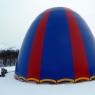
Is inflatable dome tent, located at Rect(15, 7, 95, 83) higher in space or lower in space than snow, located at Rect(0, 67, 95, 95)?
higher

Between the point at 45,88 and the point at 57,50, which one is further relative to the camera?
the point at 57,50

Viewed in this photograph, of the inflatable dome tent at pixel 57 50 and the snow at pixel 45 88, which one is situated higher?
the inflatable dome tent at pixel 57 50

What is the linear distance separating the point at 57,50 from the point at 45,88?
7.05 ft

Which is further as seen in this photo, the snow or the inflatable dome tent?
the inflatable dome tent

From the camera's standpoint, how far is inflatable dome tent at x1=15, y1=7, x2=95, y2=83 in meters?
12.8

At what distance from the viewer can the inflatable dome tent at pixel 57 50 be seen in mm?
12771

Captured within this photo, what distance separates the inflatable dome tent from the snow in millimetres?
496

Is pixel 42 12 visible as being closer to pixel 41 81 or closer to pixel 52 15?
pixel 52 15

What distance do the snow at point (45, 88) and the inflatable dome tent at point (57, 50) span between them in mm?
496

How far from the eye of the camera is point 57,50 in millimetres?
13000

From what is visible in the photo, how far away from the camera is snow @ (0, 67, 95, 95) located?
35.3 ft

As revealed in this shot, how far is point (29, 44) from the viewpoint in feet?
45.4

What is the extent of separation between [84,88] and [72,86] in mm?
617

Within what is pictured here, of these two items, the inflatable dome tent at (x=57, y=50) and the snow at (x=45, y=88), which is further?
the inflatable dome tent at (x=57, y=50)
